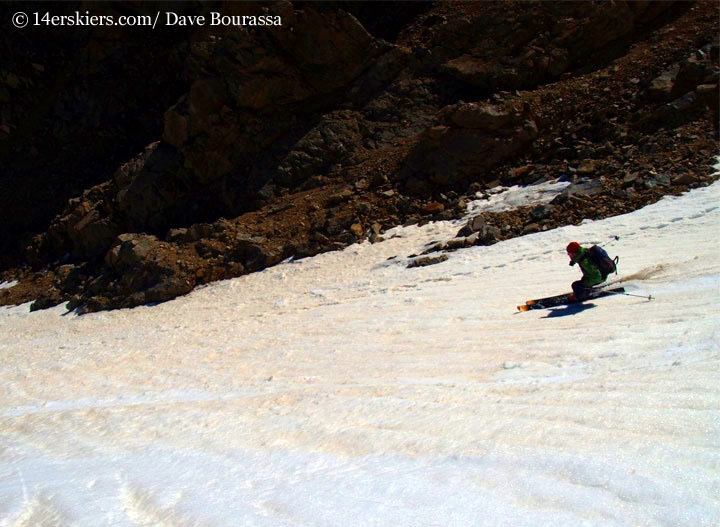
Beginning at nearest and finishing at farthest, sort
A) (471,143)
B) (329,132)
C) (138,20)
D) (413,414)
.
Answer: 1. (413,414)
2. (471,143)
3. (329,132)
4. (138,20)

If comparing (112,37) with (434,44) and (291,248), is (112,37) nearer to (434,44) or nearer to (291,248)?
(434,44)

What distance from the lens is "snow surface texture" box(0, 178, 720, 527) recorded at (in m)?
2.26

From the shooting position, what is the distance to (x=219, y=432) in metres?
3.82

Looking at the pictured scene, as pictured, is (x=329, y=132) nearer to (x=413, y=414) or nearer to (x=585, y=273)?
(x=585, y=273)

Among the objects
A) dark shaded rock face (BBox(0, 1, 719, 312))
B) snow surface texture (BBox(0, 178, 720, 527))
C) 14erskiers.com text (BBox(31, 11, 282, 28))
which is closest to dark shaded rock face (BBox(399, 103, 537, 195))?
dark shaded rock face (BBox(0, 1, 719, 312))

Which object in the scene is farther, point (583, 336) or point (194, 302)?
point (194, 302)

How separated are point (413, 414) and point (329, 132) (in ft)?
49.1

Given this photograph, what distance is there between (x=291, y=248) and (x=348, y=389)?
9.27 metres

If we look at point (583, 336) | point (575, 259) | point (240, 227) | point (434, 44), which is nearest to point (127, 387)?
point (583, 336)

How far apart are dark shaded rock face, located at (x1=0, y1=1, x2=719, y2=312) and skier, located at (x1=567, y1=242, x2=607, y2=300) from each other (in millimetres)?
4616

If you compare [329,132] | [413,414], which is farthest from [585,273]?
[329,132]

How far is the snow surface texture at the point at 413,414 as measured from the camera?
2256mm

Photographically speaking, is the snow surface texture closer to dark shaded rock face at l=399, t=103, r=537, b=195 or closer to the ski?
the ski

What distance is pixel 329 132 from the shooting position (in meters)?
17.3
